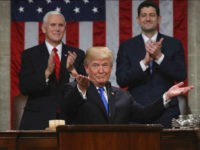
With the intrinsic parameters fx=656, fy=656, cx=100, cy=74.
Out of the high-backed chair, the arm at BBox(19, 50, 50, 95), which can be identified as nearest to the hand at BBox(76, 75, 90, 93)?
the arm at BBox(19, 50, 50, 95)

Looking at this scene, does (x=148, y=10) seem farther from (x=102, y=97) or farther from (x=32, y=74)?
(x=102, y=97)

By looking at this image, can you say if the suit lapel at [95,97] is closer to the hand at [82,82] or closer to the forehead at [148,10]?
the hand at [82,82]

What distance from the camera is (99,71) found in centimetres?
523

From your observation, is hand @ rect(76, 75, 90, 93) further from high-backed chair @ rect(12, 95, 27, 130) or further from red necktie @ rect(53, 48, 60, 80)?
high-backed chair @ rect(12, 95, 27, 130)

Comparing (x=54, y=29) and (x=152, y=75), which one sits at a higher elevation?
(x=54, y=29)

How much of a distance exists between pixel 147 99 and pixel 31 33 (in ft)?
7.34

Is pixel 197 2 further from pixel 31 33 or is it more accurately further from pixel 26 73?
pixel 26 73

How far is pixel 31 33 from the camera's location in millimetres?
8414

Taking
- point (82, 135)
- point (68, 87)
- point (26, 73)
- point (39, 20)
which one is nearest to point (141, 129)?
point (82, 135)

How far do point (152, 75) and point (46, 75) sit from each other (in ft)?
3.73

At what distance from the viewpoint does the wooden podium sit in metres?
3.75

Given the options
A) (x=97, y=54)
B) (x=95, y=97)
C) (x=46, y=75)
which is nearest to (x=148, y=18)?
(x=46, y=75)

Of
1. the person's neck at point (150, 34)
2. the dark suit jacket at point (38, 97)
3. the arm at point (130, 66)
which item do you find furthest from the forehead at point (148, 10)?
the dark suit jacket at point (38, 97)

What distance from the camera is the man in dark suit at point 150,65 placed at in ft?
21.9
